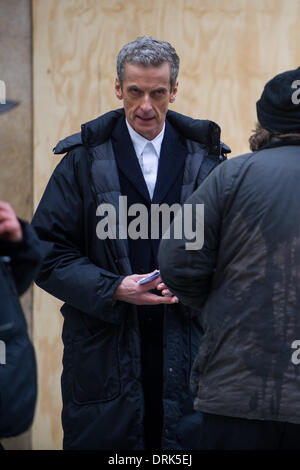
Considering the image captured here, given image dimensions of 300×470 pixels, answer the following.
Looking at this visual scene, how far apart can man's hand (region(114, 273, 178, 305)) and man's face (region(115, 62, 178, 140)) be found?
690 millimetres

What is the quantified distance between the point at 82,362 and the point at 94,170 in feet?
2.64

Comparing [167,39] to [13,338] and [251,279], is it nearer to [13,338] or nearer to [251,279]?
[251,279]

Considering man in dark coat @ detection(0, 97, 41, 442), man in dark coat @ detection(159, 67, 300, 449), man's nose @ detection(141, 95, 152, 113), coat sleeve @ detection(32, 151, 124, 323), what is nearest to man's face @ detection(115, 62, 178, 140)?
man's nose @ detection(141, 95, 152, 113)

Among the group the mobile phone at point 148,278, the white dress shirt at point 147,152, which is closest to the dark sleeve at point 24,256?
the mobile phone at point 148,278

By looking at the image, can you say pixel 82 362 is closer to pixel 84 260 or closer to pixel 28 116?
pixel 84 260

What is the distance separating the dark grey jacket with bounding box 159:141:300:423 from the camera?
3.04 m

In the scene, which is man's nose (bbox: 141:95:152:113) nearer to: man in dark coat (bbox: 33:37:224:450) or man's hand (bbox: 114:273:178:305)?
man in dark coat (bbox: 33:37:224:450)

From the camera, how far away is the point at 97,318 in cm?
383

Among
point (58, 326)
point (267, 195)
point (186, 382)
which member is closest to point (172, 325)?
point (186, 382)

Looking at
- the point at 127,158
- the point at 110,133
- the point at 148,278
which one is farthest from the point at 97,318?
the point at 110,133

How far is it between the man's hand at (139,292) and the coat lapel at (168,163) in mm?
375

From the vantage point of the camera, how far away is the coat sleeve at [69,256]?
3738 mm

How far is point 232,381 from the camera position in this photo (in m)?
3.09

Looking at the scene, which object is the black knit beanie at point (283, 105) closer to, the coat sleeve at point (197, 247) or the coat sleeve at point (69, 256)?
the coat sleeve at point (197, 247)
